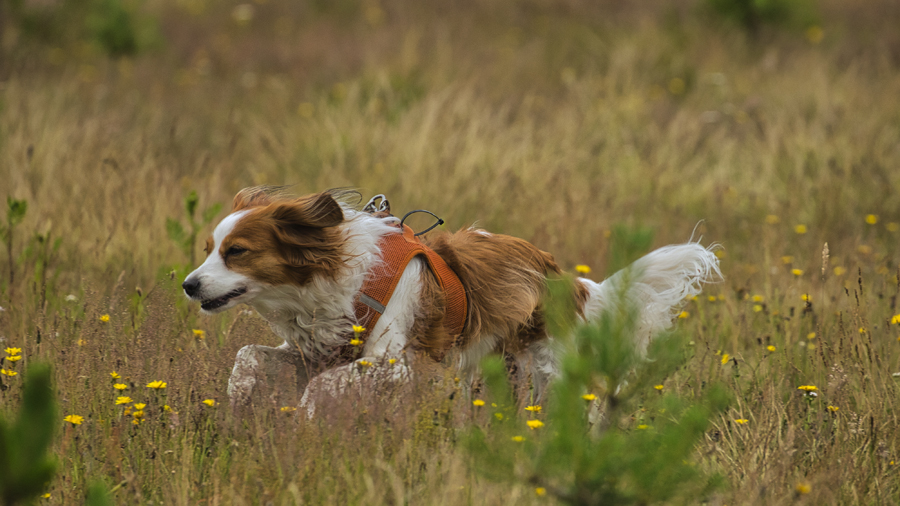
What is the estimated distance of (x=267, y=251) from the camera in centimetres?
283

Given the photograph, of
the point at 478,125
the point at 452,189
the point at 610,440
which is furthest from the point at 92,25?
the point at 610,440

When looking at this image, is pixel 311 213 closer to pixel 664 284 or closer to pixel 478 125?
pixel 664 284

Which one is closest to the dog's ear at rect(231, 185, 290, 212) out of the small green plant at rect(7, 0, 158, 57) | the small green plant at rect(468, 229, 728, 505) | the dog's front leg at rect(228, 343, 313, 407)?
the dog's front leg at rect(228, 343, 313, 407)

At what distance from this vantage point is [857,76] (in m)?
9.19

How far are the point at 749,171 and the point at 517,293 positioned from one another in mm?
3971

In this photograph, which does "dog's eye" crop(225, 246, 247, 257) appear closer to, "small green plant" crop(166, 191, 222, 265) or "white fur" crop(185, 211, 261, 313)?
"white fur" crop(185, 211, 261, 313)

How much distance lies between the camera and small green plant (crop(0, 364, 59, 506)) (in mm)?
1209

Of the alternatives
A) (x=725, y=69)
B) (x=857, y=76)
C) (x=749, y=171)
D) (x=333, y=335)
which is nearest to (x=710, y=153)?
(x=749, y=171)

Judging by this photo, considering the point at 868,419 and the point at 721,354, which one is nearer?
the point at 868,419

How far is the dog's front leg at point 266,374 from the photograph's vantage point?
2.60 metres

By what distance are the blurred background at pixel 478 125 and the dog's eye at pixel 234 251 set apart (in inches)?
50.2

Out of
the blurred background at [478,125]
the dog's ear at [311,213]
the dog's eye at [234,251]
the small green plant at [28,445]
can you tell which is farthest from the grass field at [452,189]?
the small green plant at [28,445]

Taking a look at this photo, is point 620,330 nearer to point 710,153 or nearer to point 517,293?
point 517,293

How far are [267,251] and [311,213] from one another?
201mm
